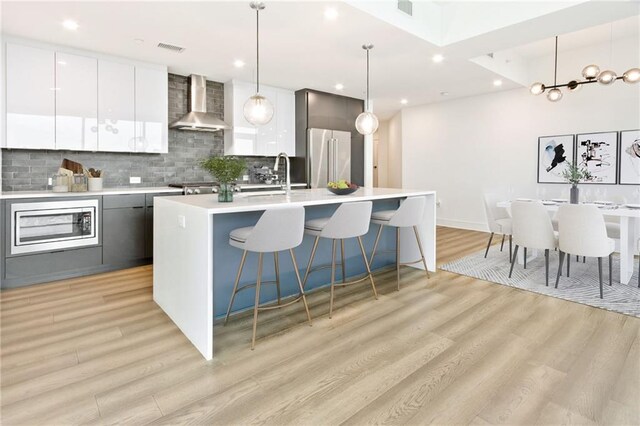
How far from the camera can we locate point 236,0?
10.1 ft

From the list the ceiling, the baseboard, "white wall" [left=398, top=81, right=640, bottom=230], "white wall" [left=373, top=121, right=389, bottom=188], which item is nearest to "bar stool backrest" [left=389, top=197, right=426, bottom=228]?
the ceiling

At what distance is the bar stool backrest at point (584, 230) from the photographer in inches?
134

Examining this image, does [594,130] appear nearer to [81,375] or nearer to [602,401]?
[602,401]

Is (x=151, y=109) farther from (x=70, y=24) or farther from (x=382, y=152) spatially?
(x=382, y=152)

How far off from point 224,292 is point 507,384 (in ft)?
6.61

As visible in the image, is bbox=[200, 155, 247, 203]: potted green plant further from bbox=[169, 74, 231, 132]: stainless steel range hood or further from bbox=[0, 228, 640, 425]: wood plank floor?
bbox=[169, 74, 231, 132]: stainless steel range hood

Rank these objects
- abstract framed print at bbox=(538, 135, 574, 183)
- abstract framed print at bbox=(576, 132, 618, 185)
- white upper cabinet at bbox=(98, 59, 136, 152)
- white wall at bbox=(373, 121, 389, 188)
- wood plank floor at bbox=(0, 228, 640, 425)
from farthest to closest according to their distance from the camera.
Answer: white wall at bbox=(373, 121, 389, 188)
abstract framed print at bbox=(538, 135, 574, 183)
abstract framed print at bbox=(576, 132, 618, 185)
white upper cabinet at bbox=(98, 59, 136, 152)
wood plank floor at bbox=(0, 228, 640, 425)

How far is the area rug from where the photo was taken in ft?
10.7

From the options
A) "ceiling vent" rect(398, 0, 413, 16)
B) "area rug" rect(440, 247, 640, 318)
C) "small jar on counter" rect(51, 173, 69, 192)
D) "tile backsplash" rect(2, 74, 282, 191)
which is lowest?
"area rug" rect(440, 247, 640, 318)

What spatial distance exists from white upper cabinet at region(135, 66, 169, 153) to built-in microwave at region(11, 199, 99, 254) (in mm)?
1113

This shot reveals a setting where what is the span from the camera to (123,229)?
4.28 m

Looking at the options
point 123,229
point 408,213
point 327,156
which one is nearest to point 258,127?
point 327,156

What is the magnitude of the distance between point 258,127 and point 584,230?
455 centimetres

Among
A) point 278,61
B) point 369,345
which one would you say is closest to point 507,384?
point 369,345
